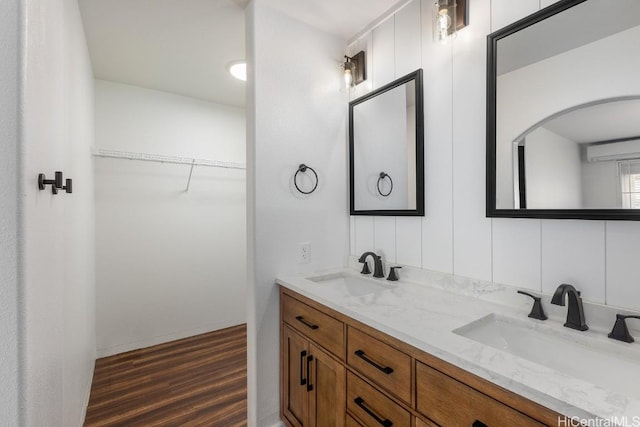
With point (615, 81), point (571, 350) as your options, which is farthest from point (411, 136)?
point (571, 350)

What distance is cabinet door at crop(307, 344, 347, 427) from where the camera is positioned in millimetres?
1226

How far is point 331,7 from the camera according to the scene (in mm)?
1679

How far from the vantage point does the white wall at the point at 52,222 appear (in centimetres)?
75

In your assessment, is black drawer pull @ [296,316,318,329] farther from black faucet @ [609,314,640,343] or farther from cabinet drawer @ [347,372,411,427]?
black faucet @ [609,314,640,343]

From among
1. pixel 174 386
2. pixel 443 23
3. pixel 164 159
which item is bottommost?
pixel 174 386

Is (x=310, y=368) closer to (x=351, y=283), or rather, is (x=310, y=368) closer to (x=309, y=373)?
(x=309, y=373)

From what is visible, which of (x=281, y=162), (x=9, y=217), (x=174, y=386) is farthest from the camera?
(x=174, y=386)

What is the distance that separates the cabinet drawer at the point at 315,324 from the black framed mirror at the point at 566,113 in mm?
858

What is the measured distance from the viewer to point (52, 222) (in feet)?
3.47

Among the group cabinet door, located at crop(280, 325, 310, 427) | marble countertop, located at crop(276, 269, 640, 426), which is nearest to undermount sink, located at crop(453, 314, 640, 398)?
marble countertop, located at crop(276, 269, 640, 426)

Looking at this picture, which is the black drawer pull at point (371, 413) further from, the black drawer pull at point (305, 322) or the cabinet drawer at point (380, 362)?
the black drawer pull at point (305, 322)

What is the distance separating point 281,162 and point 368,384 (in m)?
1.23

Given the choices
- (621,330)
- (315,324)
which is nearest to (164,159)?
(315,324)

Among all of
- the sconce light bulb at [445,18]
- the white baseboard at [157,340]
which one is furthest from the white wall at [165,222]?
the sconce light bulb at [445,18]
